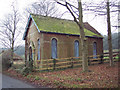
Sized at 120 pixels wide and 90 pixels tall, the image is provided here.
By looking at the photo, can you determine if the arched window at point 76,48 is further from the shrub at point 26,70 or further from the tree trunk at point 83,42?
the shrub at point 26,70

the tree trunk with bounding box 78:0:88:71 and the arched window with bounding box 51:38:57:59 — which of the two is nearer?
the tree trunk with bounding box 78:0:88:71

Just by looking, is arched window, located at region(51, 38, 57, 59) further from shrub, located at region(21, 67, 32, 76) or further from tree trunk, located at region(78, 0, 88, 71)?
tree trunk, located at region(78, 0, 88, 71)

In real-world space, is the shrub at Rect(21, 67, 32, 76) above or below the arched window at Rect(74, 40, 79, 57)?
below

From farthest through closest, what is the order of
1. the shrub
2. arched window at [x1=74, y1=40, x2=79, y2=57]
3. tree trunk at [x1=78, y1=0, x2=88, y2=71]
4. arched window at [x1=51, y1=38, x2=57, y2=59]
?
1. arched window at [x1=74, y1=40, x2=79, y2=57]
2. arched window at [x1=51, y1=38, x2=57, y2=59]
3. the shrub
4. tree trunk at [x1=78, y1=0, x2=88, y2=71]

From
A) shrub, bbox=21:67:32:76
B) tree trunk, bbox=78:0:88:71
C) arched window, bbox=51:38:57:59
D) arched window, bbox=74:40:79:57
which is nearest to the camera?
tree trunk, bbox=78:0:88:71

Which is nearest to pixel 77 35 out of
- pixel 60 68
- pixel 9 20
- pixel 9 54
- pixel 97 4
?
pixel 60 68

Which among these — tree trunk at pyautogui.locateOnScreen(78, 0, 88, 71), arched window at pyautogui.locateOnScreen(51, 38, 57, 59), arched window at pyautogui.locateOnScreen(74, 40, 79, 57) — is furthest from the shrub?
arched window at pyautogui.locateOnScreen(74, 40, 79, 57)

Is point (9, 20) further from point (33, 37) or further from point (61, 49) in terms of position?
point (61, 49)

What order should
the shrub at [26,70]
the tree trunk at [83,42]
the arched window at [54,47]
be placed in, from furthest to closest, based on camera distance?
the arched window at [54,47], the shrub at [26,70], the tree trunk at [83,42]

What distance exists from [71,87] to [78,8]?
7471 millimetres

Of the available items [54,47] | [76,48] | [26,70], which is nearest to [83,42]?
[54,47]

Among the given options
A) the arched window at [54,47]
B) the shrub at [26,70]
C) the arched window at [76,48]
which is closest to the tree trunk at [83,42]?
the shrub at [26,70]

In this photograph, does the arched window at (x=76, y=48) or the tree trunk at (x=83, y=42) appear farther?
the arched window at (x=76, y=48)

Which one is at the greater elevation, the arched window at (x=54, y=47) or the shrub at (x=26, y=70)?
the arched window at (x=54, y=47)
